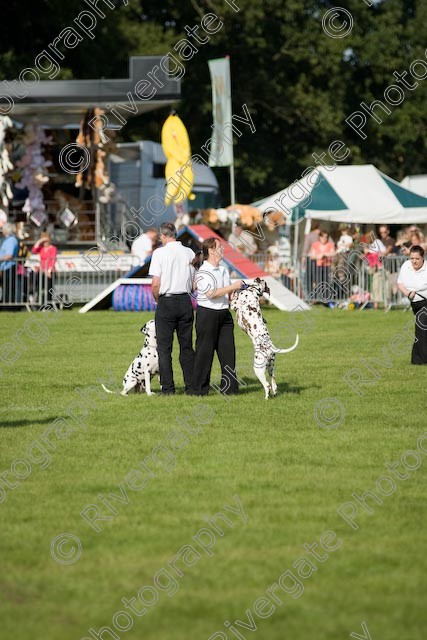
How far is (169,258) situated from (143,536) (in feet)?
20.1

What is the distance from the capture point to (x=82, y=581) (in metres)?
6.12

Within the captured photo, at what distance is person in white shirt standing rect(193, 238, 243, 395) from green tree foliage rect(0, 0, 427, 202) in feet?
115

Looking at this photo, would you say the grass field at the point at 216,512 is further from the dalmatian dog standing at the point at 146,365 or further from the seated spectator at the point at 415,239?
the seated spectator at the point at 415,239

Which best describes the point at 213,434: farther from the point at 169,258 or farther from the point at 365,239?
the point at 365,239

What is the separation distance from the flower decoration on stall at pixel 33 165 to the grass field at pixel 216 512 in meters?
16.4

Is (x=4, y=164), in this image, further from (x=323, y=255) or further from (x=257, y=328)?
(x=257, y=328)

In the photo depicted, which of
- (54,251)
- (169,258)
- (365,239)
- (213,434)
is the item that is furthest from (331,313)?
(213,434)

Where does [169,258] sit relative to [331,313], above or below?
above

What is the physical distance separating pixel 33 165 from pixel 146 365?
17994 millimetres

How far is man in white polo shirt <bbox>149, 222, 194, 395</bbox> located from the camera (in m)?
12.8

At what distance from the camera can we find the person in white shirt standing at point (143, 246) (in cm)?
2795

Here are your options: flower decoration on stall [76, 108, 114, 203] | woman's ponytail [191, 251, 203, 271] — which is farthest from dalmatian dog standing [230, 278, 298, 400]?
flower decoration on stall [76, 108, 114, 203]

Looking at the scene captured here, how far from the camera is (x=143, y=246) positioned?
2817 cm

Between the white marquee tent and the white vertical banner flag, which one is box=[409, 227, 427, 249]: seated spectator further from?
the white vertical banner flag
